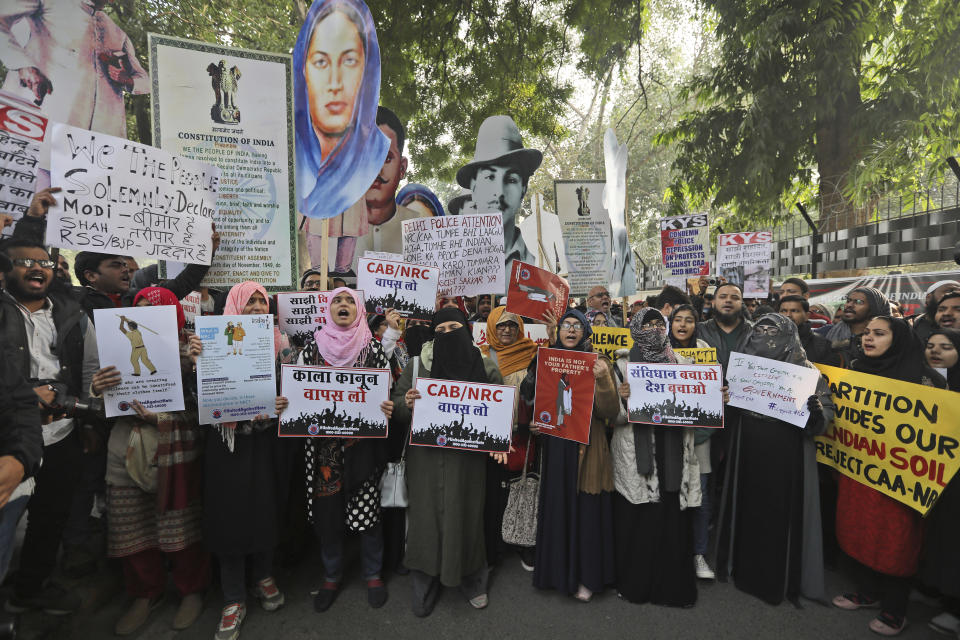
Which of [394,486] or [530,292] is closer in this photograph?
[394,486]

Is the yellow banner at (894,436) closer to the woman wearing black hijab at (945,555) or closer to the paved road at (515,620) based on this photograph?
the woman wearing black hijab at (945,555)

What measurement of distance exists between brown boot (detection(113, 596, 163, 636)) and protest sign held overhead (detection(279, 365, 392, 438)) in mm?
1409

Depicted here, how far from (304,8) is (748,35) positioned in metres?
8.00

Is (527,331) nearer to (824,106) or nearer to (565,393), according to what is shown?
(565,393)

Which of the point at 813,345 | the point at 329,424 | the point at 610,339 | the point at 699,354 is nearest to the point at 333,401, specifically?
the point at 329,424

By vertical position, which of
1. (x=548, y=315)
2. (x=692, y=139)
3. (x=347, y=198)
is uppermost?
(x=692, y=139)

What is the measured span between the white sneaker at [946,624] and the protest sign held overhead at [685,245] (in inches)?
179

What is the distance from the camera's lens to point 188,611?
291 centimetres

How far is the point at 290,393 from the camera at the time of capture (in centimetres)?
289

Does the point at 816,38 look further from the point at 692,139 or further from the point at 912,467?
the point at 912,467

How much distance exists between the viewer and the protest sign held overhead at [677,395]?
3.05 m

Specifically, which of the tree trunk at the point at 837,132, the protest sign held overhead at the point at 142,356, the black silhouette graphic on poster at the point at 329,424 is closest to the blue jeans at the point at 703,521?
the black silhouette graphic on poster at the point at 329,424

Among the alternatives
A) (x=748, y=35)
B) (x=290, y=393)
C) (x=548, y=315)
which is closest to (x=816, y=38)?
(x=748, y=35)

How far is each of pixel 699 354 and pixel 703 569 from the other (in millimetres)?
1564
